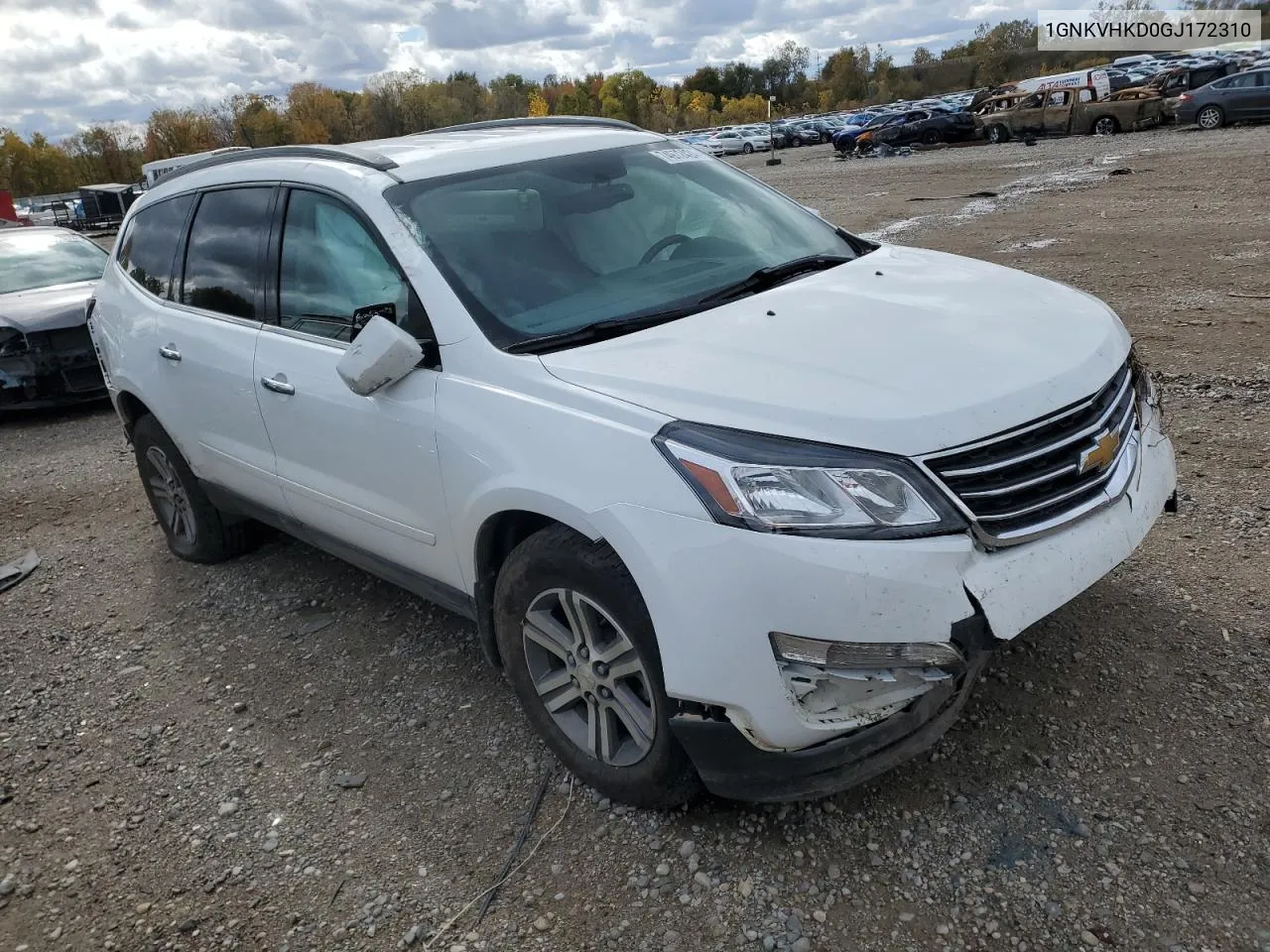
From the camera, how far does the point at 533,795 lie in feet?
9.79

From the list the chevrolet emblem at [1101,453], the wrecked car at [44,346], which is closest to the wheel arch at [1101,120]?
the wrecked car at [44,346]

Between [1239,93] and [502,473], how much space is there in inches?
1115

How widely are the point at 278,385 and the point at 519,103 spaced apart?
114144 millimetres

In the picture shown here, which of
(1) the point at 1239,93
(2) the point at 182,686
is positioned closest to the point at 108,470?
(2) the point at 182,686

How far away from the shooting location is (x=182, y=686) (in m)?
3.91

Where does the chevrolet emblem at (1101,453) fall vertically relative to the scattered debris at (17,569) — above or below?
above

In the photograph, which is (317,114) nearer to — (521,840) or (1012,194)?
(1012,194)

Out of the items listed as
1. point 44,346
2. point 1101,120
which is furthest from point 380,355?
point 1101,120

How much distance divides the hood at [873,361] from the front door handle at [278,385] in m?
1.29

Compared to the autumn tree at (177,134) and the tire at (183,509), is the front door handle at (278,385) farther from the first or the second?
the autumn tree at (177,134)

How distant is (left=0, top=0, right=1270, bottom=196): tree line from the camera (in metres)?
89.2

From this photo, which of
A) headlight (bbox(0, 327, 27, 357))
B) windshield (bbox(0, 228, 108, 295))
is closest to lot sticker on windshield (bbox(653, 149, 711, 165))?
headlight (bbox(0, 327, 27, 357))

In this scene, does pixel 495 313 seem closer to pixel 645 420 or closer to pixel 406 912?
pixel 645 420

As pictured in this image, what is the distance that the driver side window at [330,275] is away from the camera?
320 cm
